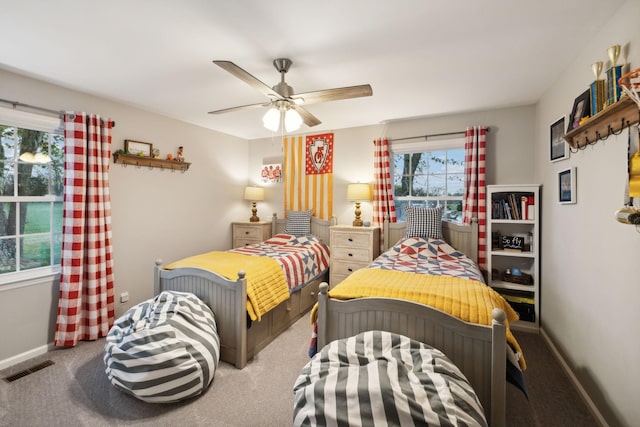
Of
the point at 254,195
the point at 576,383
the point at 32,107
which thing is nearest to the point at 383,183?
the point at 254,195

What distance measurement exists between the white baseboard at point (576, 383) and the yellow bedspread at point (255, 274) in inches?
89.7

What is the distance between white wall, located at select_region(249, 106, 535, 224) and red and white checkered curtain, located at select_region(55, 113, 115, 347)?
2259mm

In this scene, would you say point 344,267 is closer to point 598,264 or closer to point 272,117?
point 272,117

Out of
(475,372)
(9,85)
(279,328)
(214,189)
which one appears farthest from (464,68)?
(9,85)

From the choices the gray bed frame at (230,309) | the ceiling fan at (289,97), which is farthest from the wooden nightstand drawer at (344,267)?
the ceiling fan at (289,97)

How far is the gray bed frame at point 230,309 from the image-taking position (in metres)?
2.29

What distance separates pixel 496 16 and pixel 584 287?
189 centimetres

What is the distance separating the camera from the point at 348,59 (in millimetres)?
2172

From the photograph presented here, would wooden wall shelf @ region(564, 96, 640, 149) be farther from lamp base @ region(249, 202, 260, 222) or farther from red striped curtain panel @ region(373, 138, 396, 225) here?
lamp base @ region(249, 202, 260, 222)

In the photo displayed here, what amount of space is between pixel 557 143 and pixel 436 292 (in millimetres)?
1872

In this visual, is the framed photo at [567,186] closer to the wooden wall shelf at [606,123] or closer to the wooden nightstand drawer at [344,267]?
the wooden wall shelf at [606,123]

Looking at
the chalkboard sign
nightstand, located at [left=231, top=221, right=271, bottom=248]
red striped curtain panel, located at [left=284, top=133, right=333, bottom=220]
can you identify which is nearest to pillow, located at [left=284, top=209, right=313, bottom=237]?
red striped curtain panel, located at [left=284, top=133, right=333, bottom=220]

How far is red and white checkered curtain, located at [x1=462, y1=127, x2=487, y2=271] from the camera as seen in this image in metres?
3.30

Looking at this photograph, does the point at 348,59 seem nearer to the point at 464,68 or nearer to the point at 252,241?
the point at 464,68
